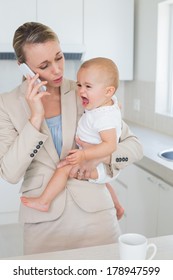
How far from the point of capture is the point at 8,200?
10.5ft

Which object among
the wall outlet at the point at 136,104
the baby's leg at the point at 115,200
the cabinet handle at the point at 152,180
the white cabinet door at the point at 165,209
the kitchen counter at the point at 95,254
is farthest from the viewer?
the wall outlet at the point at 136,104

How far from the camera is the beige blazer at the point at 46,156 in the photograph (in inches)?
51.9

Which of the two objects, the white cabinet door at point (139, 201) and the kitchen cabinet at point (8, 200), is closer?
the white cabinet door at point (139, 201)

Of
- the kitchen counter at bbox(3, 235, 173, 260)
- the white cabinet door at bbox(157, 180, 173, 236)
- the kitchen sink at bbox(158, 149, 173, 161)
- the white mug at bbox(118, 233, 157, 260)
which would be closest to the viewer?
the white mug at bbox(118, 233, 157, 260)

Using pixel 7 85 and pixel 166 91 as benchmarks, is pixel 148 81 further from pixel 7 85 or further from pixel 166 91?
pixel 7 85

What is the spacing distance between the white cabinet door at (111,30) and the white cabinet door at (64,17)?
6 cm

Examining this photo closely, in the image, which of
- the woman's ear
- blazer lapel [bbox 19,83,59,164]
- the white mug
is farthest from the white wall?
the white mug

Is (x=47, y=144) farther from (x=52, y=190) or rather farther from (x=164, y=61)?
(x=164, y=61)

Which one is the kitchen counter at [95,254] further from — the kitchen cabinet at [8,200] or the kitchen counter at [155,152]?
the kitchen cabinet at [8,200]

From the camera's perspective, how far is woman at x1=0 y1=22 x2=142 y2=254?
127 cm

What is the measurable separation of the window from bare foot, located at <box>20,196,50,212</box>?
191 centimetres

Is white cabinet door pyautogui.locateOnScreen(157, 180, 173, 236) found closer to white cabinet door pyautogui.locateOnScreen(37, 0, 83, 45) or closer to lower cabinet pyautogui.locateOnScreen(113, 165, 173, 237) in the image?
lower cabinet pyautogui.locateOnScreen(113, 165, 173, 237)

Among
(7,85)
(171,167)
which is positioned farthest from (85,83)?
(7,85)

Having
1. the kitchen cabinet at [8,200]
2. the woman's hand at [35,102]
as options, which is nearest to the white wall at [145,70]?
the kitchen cabinet at [8,200]
